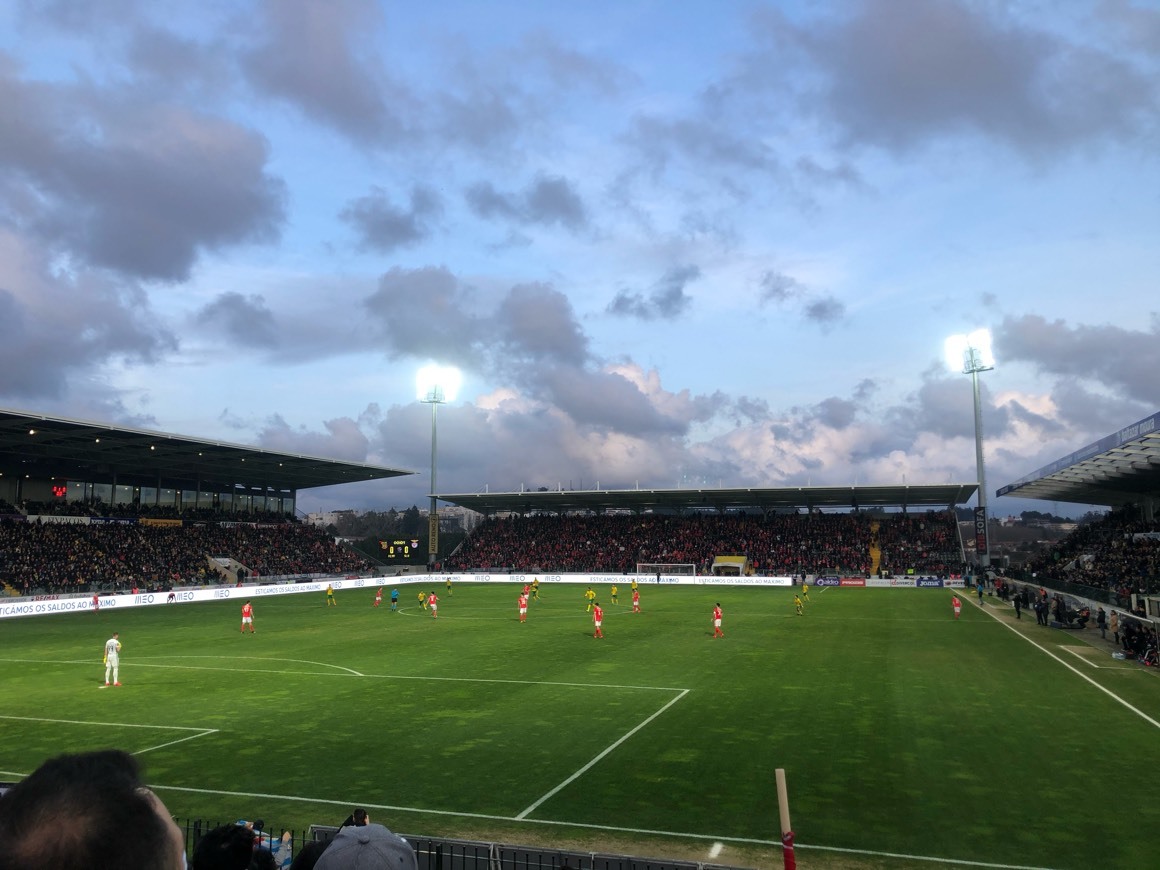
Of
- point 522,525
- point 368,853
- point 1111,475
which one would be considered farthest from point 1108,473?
point 522,525

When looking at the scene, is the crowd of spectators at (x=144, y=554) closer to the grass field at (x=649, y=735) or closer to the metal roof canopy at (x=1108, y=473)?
the grass field at (x=649, y=735)

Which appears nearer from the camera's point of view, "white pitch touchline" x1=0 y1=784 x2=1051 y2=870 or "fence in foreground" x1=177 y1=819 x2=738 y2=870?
"fence in foreground" x1=177 y1=819 x2=738 y2=870

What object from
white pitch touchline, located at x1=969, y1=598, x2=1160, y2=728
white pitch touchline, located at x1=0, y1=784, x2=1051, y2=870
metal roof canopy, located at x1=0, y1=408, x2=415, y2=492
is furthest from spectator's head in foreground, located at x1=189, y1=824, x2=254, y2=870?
metal roof canopy, located at x1=0, y1=408, x2=415, y2=492

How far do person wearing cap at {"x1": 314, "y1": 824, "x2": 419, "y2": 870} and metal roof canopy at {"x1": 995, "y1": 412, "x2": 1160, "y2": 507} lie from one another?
1584 inches

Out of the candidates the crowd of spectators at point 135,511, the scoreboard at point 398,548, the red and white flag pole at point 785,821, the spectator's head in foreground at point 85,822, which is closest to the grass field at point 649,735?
the red and white flag pole at point 785,821

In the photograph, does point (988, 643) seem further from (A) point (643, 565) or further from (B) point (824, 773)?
(A) point (643, 565)

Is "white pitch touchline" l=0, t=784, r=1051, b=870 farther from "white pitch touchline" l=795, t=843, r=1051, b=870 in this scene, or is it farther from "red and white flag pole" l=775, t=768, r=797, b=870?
"red and white flag pole" l=775, t=768, r=797, b=870

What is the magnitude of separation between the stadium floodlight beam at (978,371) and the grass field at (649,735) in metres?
37.7

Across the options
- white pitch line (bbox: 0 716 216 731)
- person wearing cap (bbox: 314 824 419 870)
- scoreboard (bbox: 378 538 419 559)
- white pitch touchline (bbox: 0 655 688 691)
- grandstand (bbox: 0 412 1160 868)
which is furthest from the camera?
scoreboard (bbox: 378 538 419 559)

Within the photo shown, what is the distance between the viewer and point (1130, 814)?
13641 millimetres

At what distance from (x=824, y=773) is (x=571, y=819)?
5569mm

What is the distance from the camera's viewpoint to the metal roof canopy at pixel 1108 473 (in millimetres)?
39438

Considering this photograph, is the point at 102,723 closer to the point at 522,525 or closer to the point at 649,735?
the point at 649,735

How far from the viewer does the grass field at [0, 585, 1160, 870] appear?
13.4 m
